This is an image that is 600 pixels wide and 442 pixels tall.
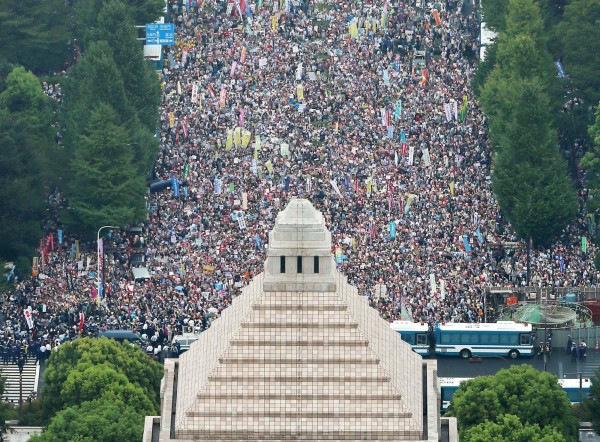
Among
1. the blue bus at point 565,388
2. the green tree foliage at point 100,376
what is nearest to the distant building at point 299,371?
the green tree foliage at point 100,376

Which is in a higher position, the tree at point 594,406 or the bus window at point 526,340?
the bus window at point 526,340

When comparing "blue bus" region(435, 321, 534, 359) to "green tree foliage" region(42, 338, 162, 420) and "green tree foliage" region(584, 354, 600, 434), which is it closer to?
"green tree foliage" region(584, 354, 600, 434)

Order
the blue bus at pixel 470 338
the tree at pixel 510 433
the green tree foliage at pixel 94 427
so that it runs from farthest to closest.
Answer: the blue bus at pixel 470 338, the tree at pixel 510 433, the green tree foliage at pixel 94 427

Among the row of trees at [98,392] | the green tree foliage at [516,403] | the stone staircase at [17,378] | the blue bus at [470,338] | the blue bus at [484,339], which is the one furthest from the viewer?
the blue bus at [484,339]

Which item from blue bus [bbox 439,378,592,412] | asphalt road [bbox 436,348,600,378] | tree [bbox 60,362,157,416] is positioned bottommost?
tree [bbox 60,362,157,416]

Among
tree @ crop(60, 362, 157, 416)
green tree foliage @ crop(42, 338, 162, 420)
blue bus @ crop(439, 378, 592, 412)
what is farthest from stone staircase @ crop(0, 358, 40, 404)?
blue bus @ crop(439, 378, 592, 412)

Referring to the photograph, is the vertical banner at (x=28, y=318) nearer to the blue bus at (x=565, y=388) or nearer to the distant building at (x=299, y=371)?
the blue bus at (x=565, y=388)

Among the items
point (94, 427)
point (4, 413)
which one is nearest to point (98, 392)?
point (4, 413)
